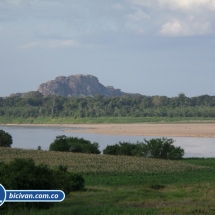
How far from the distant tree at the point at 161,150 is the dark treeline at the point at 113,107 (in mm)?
74427

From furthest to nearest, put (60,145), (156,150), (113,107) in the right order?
(113,107) < (60,145) < (156,150)

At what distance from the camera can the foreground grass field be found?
13.1 m

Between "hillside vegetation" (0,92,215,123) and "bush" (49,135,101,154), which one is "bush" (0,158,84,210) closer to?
"bush" (49,135,101,154)

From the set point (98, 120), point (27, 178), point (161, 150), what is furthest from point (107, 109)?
point (27, 178)

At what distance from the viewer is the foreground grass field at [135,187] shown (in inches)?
514

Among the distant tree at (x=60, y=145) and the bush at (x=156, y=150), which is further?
the distant tree at (x=60, y=145)

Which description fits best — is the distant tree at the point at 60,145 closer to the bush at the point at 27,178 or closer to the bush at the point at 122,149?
the bush at the point at 122,149

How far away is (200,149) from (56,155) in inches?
770

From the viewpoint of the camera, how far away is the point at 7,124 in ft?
377

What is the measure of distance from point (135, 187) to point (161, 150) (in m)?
19.2

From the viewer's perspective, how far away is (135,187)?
68.8 feet

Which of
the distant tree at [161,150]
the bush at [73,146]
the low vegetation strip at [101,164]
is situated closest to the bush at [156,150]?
the distant tree at [161,150]

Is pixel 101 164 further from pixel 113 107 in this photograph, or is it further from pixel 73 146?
pixel 113 107

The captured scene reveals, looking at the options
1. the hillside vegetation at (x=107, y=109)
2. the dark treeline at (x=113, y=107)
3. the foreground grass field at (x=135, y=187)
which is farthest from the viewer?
the dark treeline at (x=113, y=107)
